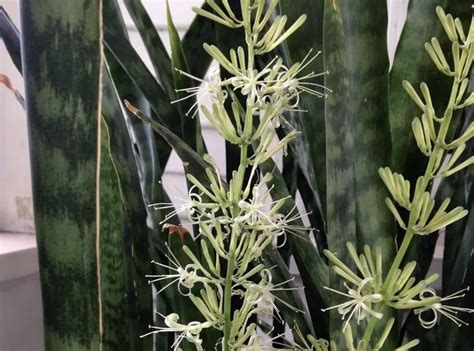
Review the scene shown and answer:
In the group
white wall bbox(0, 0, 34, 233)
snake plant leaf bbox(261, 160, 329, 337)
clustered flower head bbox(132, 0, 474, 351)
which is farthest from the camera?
white wall bbox(0, 0, 34, 233)

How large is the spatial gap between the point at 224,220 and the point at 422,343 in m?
0.19

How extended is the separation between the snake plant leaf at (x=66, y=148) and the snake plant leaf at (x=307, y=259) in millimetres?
110

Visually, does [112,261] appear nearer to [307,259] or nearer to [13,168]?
[307,259]

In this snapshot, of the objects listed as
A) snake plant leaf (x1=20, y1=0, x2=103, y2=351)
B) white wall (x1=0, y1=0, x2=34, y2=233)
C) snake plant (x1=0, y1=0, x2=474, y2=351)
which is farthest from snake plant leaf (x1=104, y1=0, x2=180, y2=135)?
white wall (x1=0, y1=0, x2=34, y2=233)

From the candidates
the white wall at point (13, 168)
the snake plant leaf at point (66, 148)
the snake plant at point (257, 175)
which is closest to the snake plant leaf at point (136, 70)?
the snake plant at point (257, 175)

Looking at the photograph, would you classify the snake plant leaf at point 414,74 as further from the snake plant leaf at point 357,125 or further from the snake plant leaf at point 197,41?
the snake plant leaf at point 197,41

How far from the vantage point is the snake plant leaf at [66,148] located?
262 millimetres

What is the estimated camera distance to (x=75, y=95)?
0.88 feet

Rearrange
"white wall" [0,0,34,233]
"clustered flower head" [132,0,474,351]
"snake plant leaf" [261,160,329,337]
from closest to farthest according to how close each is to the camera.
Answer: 1. "clustered flower head" [132,0,474,351]
2. "snake plant leaf" [261,160,329,337]
3. "white wall" [0,0,34,233]

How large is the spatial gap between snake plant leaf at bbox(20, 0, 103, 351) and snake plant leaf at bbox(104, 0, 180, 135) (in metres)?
0.12

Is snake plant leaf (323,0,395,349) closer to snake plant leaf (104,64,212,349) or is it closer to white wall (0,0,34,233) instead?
snake plant leaf (104,64,212,349)

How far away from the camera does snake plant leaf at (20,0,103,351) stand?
26cm

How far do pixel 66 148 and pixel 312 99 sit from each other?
17cm

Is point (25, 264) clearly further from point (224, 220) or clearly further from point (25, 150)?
point (224, 220)
